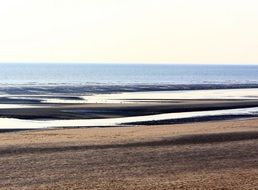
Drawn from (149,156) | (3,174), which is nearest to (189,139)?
(149,156)

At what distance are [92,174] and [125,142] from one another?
7.97 m

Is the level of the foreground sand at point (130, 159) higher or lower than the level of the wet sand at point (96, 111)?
higher

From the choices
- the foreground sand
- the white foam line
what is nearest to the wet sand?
the white foam line

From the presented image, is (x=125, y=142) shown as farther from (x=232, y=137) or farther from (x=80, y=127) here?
(x=80, y=127)

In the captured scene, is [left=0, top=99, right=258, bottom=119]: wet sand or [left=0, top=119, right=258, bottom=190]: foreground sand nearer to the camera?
[left=0, top=119, right=258, bottom=190]: foreground sand

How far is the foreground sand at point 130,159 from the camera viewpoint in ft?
59.5

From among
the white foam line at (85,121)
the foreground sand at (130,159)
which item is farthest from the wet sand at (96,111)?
the foreground sand at (130,159)

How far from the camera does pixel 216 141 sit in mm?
27953

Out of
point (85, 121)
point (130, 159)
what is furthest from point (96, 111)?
point (130, 159)

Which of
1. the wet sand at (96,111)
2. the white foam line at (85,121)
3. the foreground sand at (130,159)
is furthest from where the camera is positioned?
the wet sand at (96,111)

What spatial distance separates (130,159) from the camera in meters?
22.5

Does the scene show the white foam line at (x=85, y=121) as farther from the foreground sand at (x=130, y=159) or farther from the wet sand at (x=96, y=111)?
the foreground sand at (x=130, y=159)

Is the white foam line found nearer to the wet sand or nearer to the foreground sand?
the wet sand

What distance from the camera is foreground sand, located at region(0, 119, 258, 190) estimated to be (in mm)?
18141
